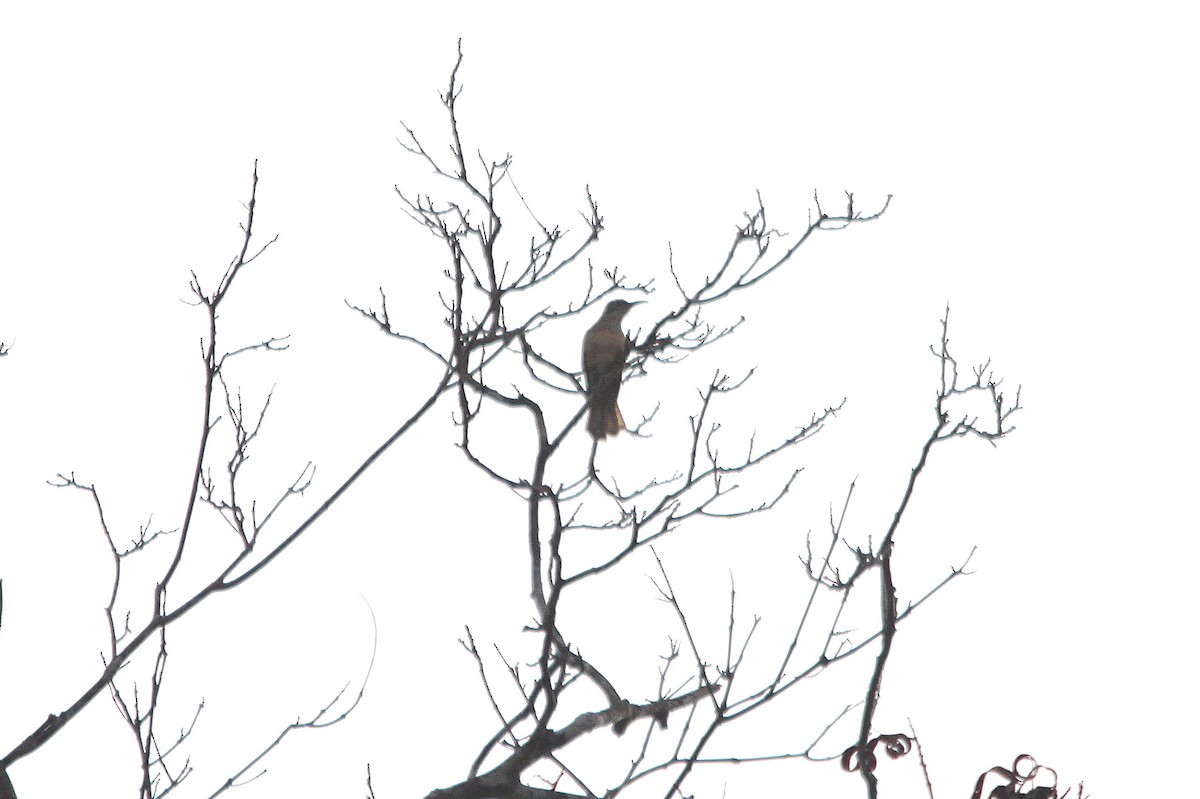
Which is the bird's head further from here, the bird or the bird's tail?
the bird's tail

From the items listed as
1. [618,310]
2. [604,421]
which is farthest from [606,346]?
[604,421]

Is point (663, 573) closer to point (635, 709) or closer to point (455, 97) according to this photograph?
point (635, 709)

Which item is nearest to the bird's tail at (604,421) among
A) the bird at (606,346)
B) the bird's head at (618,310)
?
the bird at (606,346)

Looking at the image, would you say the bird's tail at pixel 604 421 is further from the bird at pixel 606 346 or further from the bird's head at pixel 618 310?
the bird's head at pixel 618 310

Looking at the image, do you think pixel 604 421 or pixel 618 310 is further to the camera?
pixel 618 310

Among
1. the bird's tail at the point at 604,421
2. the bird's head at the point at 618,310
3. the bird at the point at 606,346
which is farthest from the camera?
the bird's head at the point at 618,310

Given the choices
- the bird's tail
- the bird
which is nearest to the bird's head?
the bird

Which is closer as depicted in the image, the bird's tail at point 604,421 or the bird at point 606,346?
the bird's tail at point 604,421

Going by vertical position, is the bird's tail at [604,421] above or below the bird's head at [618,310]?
below

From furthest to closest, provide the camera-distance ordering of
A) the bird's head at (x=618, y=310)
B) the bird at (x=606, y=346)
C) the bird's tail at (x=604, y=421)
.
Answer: the bird's head at (x=618, y=310), the bird at (x=606, y=346), the bird's tail at (x=604, y=421)

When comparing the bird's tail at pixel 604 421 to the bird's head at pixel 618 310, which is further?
the bird's head at pixel 618 310

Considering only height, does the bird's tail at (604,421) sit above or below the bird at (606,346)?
below

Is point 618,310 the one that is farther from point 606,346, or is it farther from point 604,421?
point 604,421

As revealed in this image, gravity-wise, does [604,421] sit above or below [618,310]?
below
